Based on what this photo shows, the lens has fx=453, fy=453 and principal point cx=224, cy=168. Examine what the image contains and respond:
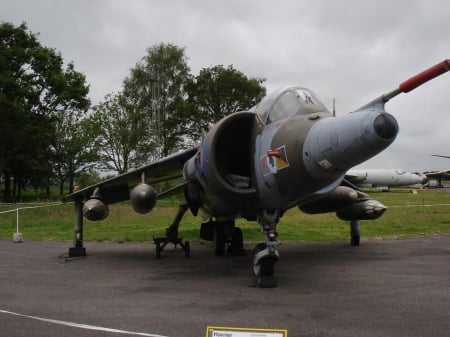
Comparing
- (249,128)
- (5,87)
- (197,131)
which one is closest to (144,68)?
(197,131)

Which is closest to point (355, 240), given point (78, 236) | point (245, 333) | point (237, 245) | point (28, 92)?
point (237, 245)

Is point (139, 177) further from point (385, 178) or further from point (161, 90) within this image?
point (385, 178)

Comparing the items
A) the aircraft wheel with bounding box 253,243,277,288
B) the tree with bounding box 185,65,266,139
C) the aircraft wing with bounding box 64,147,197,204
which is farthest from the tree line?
the aircraft wheel with bounding box 253,243,277,288

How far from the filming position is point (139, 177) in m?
11.0

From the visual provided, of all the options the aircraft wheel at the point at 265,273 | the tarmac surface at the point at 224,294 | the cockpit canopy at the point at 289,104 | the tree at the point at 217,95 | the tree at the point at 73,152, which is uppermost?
the tree at the point at 217,95

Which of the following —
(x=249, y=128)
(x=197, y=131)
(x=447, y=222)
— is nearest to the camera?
(x=249, y=128)

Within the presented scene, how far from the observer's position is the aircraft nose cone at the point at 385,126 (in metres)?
4.62

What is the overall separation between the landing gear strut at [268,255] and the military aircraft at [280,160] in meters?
0.01

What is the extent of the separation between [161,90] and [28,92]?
13009 mm

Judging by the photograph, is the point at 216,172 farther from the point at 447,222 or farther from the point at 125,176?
the point at 447,222

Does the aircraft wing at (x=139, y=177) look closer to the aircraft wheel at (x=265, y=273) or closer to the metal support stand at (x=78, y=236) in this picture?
the metal support stand at (x=78, y=236)

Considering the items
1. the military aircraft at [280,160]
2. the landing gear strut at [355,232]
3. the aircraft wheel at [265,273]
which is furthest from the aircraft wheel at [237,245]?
the aircraft wheel at [265,273]

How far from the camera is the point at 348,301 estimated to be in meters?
5.83

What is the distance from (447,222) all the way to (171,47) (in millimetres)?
29324
